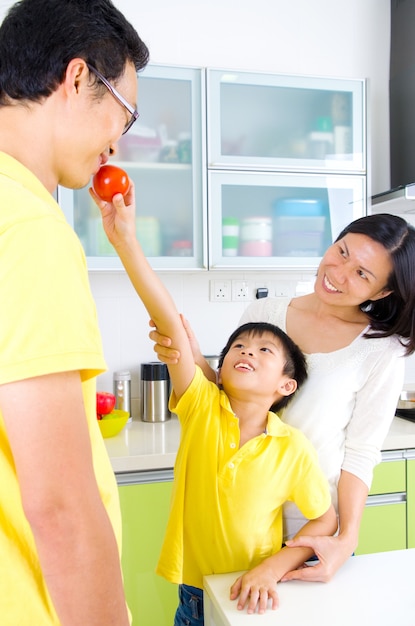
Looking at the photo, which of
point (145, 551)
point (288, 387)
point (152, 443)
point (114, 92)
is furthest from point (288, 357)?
point (145, 551)

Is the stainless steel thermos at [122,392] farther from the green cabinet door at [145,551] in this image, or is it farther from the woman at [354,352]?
the woman at [354,352]

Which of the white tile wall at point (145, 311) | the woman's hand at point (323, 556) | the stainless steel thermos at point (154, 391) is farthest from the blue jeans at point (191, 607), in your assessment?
the white tile wall at point (145, 311)

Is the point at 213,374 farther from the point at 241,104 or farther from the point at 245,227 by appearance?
the point at 241,104

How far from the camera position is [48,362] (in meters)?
0.49

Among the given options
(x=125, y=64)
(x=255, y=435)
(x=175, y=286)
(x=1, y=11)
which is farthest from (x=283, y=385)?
(x=1, y=11)

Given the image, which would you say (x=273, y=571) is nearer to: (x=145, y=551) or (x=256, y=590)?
(x=256, y=590)

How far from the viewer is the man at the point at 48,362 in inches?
19.4

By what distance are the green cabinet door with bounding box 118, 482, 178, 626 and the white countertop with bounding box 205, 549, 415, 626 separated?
809 millimetres

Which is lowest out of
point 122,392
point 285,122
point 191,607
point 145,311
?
point 191,607

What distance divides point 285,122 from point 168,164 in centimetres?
54

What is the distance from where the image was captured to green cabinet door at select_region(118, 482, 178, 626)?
181 centimetres

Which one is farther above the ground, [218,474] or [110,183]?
[110,183]

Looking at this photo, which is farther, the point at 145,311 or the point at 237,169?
the point at 145,311

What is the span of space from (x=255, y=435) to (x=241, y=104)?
155cm
